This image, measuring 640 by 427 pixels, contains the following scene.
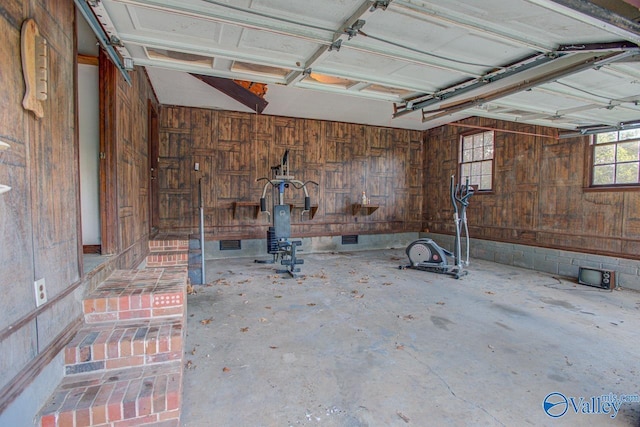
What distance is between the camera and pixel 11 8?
1371 millimetres

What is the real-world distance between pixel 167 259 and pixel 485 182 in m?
6.70

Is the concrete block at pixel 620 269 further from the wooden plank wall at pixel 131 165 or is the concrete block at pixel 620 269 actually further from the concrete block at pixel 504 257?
the wooden plank wall at pixel 131 165

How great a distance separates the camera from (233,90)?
5.37m

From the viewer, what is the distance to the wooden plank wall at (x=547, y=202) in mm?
5184

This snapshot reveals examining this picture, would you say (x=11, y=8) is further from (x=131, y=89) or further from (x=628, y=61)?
(x=628, y=61)

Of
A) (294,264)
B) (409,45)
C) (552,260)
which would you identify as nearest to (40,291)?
(409,45)

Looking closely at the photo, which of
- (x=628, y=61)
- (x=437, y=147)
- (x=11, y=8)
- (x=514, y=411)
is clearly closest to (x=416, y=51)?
(x=628, y=61)

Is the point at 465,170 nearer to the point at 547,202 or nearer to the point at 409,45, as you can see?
the point at 547,202

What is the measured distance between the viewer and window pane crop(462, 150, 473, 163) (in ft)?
25.2

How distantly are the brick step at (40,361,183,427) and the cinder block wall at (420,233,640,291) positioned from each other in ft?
21.1

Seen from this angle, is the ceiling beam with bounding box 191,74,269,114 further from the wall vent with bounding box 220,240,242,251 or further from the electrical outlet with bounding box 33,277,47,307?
the electrical outlet with bounding box 33,277,47,307

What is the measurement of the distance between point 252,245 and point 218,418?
216 inches

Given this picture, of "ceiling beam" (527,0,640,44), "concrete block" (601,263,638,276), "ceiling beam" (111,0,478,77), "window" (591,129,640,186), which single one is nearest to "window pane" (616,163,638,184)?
"window" (591,129,640,186)

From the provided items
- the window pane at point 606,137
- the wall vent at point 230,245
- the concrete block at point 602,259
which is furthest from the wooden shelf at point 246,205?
the window pane at point 606,137
